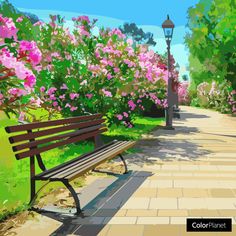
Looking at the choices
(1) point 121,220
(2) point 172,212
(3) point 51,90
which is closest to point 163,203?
(2) point 172,212

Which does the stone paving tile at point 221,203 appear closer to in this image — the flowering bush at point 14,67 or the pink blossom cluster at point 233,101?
the flowering bush at point 14,67

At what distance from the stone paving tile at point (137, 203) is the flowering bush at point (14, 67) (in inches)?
70.5

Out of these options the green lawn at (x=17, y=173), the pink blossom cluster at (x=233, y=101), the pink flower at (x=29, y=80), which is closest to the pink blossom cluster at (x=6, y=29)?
the pink flower at (x=29, y=80)

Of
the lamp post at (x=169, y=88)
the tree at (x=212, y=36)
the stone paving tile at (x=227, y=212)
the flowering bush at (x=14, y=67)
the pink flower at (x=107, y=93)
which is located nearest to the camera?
the flowering bush at (x=14, y=67)

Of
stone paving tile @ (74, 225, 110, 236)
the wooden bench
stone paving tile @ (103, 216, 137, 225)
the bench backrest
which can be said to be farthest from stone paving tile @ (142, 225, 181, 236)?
the bench backrest

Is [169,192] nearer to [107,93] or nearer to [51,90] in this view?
[107,93]

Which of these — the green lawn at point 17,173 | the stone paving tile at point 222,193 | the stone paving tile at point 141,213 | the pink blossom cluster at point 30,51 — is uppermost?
the pink blossom cluster at point 30,51

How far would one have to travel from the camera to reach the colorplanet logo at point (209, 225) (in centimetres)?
590

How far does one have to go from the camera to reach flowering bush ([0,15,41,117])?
623 cm

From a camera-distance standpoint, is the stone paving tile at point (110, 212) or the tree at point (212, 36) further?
the tree at point (212, 36)

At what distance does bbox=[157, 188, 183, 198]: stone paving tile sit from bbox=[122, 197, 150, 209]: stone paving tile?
0.36m

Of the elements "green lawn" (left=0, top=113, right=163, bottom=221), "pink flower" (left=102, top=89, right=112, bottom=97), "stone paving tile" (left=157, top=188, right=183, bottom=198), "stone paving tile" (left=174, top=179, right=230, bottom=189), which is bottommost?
"green lawn" (left=0, top=113, right=163, bottom=221)

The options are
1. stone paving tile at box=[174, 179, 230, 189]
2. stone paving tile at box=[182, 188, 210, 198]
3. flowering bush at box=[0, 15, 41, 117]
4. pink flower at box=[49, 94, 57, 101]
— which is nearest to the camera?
flowering bush at box=[0, 15, 41, 117]

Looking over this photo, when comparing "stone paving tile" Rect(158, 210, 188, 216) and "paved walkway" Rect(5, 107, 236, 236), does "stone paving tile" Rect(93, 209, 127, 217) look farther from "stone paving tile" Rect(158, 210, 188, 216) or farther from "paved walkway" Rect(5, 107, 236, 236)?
"stone paving tile" Rect(158, 210, 188, 216)
